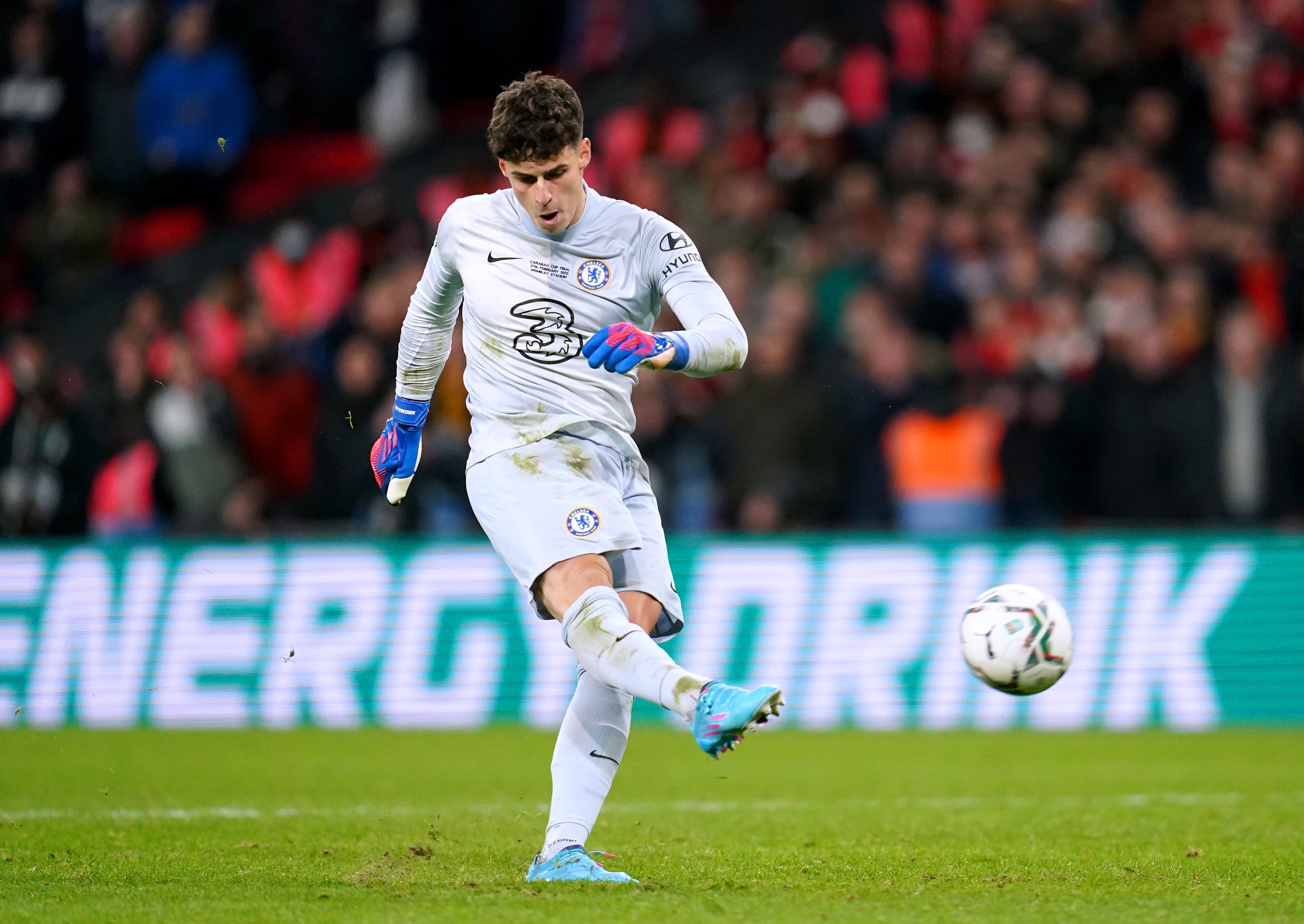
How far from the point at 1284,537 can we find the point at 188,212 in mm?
9600

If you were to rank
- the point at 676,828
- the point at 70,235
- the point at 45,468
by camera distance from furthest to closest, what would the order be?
the point at 70,235 < the point at 45,468 < the point at 676,828

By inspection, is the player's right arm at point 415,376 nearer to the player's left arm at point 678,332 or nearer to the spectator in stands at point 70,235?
the player's left arm at point 678,332

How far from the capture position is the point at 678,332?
18.3 feet

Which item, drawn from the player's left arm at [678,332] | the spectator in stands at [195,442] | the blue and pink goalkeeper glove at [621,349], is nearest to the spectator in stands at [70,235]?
the spectator in stands at [195,442]

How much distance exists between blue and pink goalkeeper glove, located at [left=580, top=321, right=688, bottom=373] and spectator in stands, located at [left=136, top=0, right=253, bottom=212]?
10.3 meters

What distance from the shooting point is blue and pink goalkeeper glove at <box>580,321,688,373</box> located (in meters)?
5.11

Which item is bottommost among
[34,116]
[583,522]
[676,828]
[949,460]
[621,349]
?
[676,828]

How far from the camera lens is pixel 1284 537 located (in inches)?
441

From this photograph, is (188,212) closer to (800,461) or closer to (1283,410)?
(800,461)

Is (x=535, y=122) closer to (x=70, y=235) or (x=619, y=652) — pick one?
(x=619, y=652)

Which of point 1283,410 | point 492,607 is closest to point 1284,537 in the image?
point 1283,410

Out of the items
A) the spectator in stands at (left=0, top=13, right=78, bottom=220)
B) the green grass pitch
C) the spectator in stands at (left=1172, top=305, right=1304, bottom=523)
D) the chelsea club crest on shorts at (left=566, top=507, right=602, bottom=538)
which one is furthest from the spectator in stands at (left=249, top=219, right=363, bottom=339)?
the chelsea club crest on shorts at (left=566, top=507, right=602, bottom=538)

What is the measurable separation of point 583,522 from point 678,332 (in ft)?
2.16

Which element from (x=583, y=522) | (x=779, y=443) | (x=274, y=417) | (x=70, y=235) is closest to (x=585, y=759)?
(x=583, y=522)
